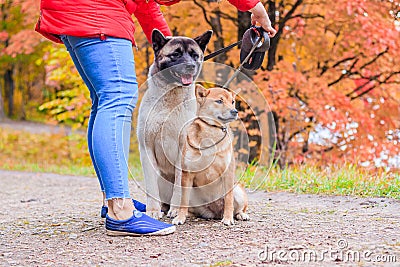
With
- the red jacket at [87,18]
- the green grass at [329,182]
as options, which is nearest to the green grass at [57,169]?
the green grass at [329,182]

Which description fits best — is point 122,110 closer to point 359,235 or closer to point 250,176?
point 359,235

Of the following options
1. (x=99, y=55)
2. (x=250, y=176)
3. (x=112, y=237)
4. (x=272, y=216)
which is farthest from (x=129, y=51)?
(x=250, y=176)

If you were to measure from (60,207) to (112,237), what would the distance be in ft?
5.95

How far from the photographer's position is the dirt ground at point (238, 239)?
2.52 meters

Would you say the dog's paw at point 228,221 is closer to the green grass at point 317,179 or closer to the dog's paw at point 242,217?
the dog's paw at point 242,217

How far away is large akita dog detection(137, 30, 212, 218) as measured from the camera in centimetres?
339

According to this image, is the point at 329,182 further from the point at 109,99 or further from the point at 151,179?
the point at 109,99

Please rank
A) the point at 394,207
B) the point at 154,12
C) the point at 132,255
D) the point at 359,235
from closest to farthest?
1. the point at 132,255
2. the point at 359,235
3. the point at 154,12
4. the point at 394,207

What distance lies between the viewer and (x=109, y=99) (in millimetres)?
2982

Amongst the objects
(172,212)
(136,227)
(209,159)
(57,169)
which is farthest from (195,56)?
(57,169)

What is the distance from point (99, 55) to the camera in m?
2.94

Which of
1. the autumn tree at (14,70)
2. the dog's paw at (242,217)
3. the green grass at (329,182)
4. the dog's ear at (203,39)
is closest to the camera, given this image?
the dog's paw at (242,217)

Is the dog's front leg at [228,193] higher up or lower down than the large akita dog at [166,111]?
lower down

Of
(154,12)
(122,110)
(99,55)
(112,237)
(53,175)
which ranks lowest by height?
(53,175)
